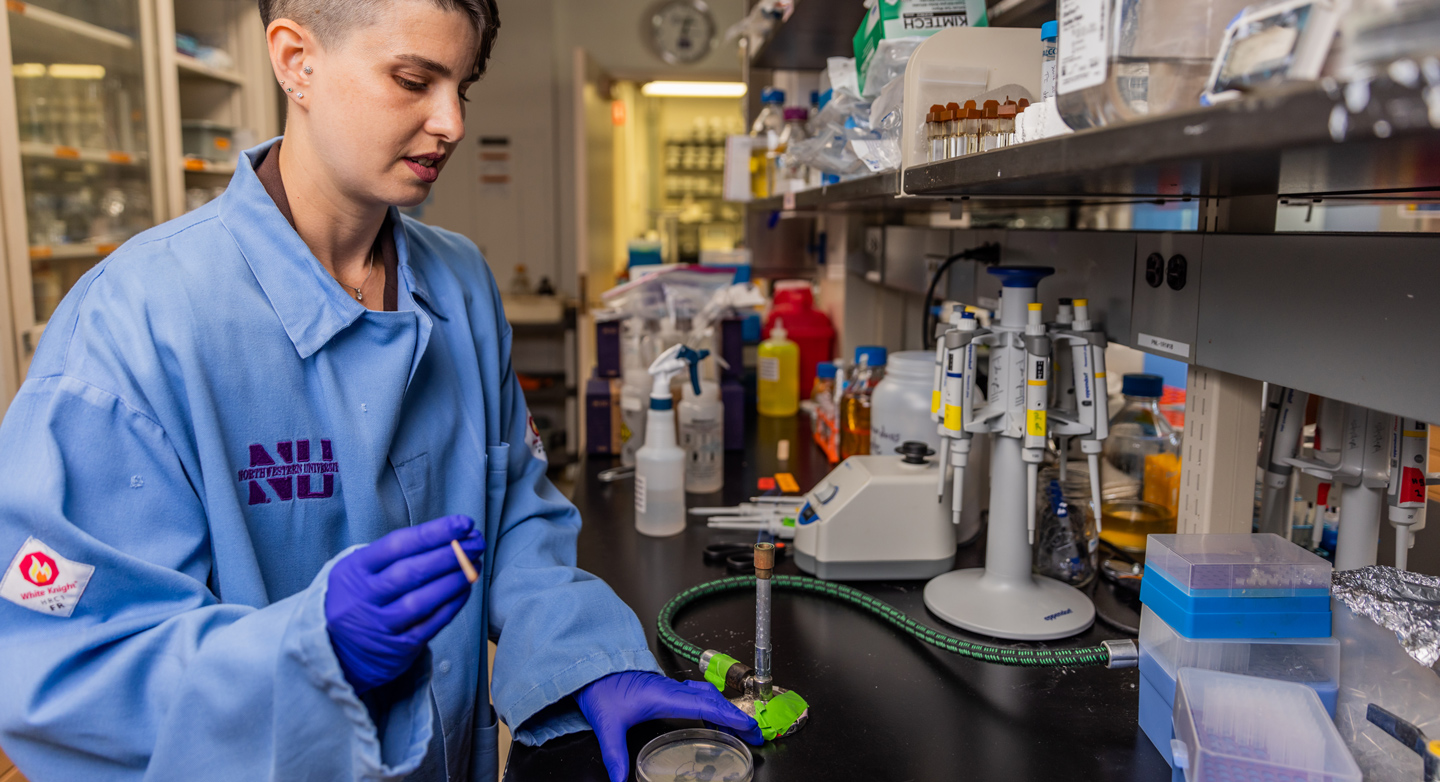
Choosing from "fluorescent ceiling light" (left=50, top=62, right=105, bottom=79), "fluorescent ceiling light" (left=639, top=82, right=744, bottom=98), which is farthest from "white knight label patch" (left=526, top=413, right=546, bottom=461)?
"fluorescent ceiling light" (left=639, top=82, right=744, bottom=98)

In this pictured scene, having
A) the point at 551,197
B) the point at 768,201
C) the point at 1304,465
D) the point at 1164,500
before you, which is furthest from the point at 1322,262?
the point at 551,197

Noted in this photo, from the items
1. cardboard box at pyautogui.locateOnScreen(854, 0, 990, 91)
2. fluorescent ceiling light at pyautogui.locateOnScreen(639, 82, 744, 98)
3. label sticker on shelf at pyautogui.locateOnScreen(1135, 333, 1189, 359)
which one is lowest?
label sticker on shelf at pyautogui.locateOnScreen(1135, 333, 1189, 359)

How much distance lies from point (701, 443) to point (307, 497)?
102 centimetres

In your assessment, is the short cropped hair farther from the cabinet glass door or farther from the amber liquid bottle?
the cabinet glass door

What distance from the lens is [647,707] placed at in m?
0.93

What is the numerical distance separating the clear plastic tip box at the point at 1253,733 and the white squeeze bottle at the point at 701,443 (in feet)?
3.98

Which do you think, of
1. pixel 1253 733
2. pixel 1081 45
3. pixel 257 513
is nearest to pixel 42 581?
pixel 257 513

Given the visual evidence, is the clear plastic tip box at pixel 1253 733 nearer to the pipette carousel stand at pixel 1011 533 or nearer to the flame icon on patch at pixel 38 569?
the pipette carousel stand at pixel 1011 533

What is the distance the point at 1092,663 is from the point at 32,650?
3.75ft

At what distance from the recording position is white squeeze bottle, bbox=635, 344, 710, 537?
164cm

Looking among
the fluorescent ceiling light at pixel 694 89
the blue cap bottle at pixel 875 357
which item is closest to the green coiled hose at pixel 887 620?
the blue cap bottle at pixel 875 357

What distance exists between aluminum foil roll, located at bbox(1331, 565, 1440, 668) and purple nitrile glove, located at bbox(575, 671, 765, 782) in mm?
583

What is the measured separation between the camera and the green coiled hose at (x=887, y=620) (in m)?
1.10

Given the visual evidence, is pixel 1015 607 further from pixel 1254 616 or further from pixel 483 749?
pixel 483 749
